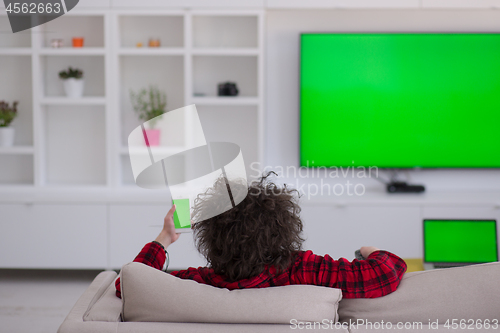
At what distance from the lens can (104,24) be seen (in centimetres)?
329

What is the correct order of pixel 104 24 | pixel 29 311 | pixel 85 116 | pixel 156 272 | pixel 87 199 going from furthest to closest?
1. pixel 85 116
2. pixel 104 24
3. pixel 87 199
4. pixel 29 311
5. pixel 156 272

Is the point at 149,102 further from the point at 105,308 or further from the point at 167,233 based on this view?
the point at 105,308

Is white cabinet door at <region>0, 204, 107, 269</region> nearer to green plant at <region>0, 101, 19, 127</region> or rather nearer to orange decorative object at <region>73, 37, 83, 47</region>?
green plant at <region>0, 101, 19, 127</region>

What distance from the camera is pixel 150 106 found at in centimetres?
335

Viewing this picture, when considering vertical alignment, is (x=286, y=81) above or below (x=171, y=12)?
below

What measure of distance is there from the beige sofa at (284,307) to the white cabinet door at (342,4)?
250cm

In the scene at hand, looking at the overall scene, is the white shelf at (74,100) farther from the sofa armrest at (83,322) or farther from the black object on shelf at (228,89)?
the sofa armrest at (83,322)

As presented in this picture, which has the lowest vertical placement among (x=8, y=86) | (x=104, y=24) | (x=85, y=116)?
(x=85, y=116)

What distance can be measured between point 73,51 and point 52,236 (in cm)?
126

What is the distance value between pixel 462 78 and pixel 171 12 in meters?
2.09

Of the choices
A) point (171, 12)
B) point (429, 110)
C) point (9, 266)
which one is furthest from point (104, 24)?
point (429, 110)

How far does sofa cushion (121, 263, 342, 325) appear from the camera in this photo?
37.1 inches

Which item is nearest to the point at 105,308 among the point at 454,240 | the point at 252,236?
the point at 252,236

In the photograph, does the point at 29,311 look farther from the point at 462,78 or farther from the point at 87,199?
the point at 462,78
